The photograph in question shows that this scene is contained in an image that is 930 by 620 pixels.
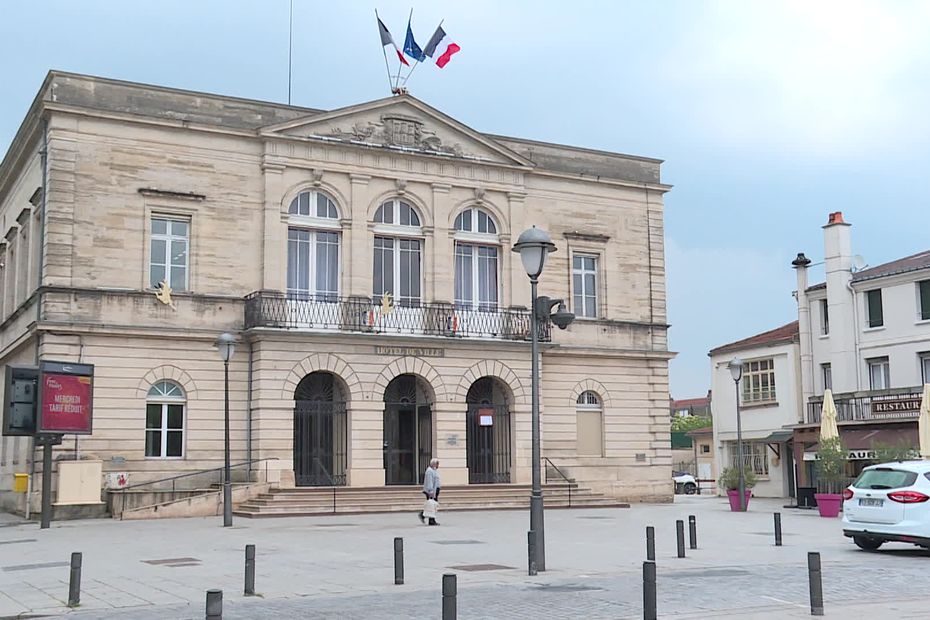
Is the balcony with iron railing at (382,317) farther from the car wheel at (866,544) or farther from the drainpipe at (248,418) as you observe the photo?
the car wheel at (866,544)

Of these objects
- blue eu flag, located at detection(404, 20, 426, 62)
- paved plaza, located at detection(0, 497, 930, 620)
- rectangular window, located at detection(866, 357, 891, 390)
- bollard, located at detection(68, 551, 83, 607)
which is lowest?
paved plaza, located at detection(0, 497, 930, 620)

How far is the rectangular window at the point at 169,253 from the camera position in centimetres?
3114

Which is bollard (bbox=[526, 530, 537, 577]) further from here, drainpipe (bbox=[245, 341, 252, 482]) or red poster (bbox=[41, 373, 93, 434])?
drainpipe (bbox=[245, 341, 252, 482])

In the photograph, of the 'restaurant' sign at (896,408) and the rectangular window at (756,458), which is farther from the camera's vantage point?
the rectangular window at (756,458)

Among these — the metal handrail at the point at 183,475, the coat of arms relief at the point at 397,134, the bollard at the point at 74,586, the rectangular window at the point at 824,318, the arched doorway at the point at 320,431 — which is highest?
the coat of arms relief at the point at 397,134

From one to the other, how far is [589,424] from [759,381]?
1438 centimetres

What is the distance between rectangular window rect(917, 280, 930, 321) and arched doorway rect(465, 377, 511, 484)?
16.6 m

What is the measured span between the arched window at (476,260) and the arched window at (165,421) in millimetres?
9315

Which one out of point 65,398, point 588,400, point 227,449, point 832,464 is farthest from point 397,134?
point 832,464

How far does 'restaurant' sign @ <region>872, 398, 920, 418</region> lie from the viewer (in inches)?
1438

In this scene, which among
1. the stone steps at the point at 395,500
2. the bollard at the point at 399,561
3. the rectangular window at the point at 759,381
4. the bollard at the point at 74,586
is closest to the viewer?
the bollard at the point at 74,586

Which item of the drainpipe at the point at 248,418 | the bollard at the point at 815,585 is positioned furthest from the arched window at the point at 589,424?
the bollard at the point at 815,585

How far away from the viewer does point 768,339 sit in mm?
48250

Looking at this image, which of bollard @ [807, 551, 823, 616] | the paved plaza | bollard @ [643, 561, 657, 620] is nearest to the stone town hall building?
the paved plaza
